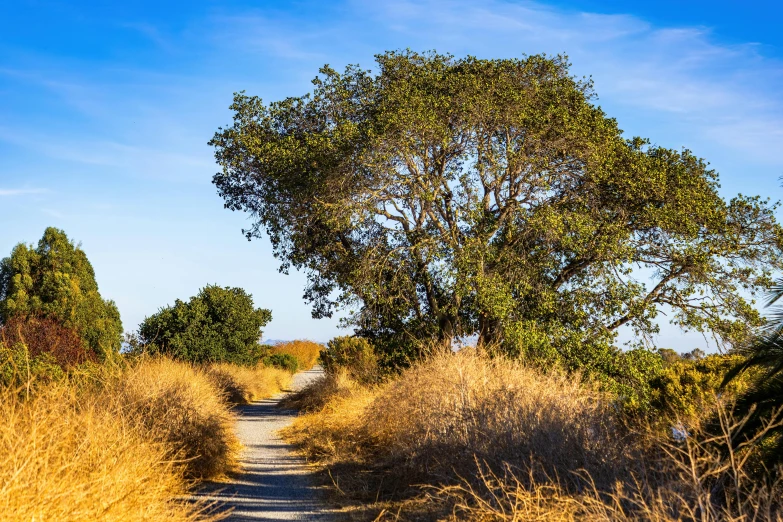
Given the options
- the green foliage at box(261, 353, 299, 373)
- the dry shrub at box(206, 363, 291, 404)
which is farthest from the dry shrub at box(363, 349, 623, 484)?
the green foliage at box(261, 353, 299, 373)

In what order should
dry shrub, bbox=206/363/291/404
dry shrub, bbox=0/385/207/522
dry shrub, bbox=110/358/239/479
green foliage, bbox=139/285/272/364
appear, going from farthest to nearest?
green foliage, bbox=139/285/272/364 < dry shrub, bbox=206/363/291/404 < dry shrub, bbox=110/358/239/479 < dry shrub, bbox=0/385/207/522

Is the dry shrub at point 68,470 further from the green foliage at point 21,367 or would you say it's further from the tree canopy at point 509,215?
the tree canopy at point 509,215

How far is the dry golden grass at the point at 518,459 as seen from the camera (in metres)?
5.84

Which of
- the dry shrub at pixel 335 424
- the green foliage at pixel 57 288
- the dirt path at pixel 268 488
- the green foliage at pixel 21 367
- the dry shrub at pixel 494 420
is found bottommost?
the dirt path at pixel 268 488

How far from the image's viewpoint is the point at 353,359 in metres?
27.4

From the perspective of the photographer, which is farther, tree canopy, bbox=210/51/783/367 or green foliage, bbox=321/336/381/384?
green foliage, bbox=321/336/381/384

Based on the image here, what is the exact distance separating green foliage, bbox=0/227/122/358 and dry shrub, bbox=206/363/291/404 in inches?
274

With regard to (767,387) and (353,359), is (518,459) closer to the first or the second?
(767,387)

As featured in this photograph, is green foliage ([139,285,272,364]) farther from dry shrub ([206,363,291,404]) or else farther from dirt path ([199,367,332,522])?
dirt path ([199,367,332,522])

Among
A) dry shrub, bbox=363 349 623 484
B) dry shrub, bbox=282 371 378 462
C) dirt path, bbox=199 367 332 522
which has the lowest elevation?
dirt path, bbox=199 367 332 522

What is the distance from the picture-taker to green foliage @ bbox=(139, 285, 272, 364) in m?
31.5

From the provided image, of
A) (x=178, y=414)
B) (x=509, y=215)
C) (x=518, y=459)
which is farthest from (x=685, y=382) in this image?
(x=178, y=414)

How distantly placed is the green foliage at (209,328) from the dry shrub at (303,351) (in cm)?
3013

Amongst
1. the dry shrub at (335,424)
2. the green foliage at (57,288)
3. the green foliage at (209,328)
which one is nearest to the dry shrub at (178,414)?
the dry shrub at (335,424)
